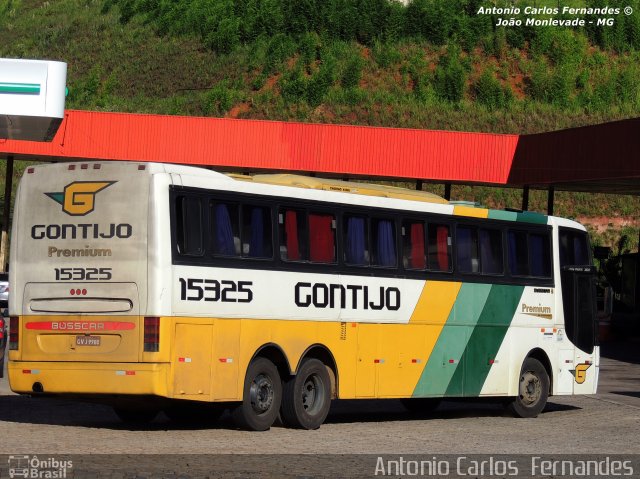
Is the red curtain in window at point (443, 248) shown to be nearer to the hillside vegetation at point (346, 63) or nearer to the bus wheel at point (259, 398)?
the bus wheel at point (259, 398)

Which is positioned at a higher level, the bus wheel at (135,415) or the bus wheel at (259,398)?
the bus wheel at (259,398)

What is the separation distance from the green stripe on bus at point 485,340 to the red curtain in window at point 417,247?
5.38ft

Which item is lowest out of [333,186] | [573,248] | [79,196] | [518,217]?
[573,248]

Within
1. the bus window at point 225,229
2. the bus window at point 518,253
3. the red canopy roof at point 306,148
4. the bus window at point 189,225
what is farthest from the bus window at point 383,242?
the red canopy roof at point 306,148

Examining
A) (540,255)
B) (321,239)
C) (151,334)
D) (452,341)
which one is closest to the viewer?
(151,334)

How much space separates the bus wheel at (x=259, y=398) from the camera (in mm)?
16766

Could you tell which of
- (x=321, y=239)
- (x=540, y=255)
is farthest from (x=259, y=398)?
(x=540, y=255)

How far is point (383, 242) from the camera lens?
62.5 feet

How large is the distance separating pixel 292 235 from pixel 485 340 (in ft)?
14.7

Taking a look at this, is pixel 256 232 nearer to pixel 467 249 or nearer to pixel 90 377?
pixel 90 377

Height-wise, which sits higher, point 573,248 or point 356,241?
point 573,248

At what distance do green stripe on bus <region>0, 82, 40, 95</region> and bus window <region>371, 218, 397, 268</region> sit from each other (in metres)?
12.5

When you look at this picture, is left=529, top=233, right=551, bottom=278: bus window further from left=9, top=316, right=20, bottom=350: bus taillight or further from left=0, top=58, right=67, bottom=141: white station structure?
left=0, top=58, right=67, bottom=141: white station structure

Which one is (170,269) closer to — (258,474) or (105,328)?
(105,328)
